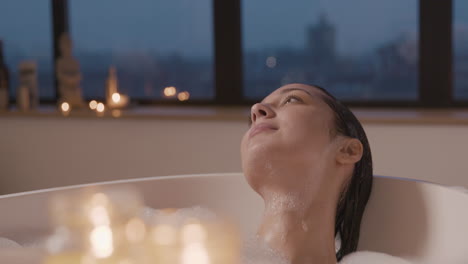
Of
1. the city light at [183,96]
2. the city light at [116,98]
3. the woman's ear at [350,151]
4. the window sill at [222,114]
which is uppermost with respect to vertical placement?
the woman's ear at [350,151]

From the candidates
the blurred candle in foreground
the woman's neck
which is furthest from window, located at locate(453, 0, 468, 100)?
the blurred candle in foreground

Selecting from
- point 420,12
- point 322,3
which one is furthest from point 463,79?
point 322,3

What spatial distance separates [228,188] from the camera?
1.72 meters

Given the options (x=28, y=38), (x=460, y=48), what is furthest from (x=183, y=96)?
(x=460, y=48)

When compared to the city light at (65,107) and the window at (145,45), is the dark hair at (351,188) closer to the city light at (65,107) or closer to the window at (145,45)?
the window at (145,45)

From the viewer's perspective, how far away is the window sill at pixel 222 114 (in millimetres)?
2352

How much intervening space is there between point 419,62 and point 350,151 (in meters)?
1.40

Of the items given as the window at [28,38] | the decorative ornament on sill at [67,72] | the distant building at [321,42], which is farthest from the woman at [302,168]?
the window at [28,38]

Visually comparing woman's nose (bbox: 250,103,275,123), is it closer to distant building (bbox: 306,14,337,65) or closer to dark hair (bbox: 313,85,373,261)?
dark hair (bbox: 313,85,373,261)

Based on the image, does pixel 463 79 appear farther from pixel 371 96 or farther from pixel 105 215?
pixel 105 215

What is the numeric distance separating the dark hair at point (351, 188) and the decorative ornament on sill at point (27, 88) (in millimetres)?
1924

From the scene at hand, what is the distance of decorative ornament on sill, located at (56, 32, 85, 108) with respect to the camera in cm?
304

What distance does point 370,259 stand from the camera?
146cm

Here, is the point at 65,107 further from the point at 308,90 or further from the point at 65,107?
the point at 308,90
